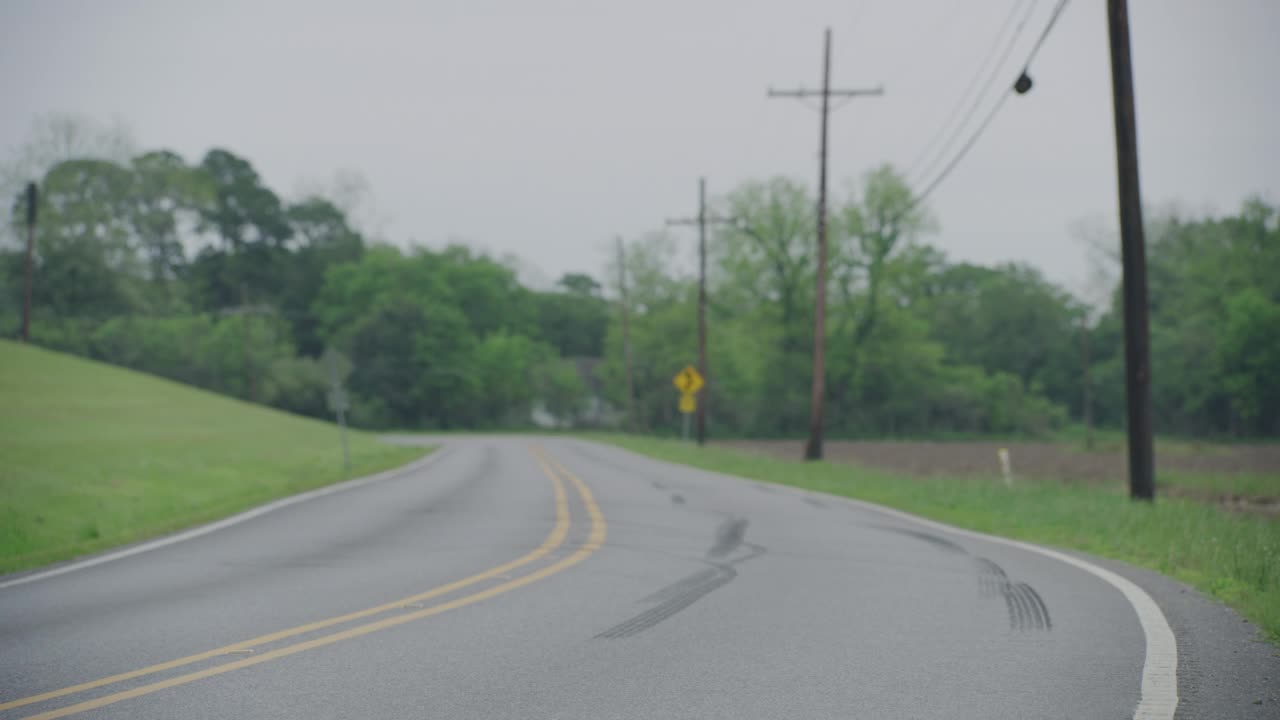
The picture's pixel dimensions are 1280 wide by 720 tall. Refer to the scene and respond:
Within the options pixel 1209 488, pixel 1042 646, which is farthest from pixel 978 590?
pixel 1209 488

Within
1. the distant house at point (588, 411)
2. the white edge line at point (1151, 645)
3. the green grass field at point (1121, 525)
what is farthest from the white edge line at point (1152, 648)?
the distant house at point (588, 411)

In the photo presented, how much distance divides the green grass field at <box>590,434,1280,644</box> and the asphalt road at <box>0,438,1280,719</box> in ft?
1.57

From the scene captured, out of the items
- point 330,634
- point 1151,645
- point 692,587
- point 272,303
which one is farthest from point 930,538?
point 272,303

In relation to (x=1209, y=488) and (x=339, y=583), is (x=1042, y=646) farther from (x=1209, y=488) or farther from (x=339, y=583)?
(x=1209, y=488)

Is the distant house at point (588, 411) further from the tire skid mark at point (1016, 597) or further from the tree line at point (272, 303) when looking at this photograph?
the tire skid mark at point (1016, 597)

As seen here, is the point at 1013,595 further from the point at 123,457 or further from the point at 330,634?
the point at 123,457

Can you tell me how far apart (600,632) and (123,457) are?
18546 mm

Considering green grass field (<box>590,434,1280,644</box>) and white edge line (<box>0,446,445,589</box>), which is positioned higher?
green grass field (<box>590,434,1280,644</box>)

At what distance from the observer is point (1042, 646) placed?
557 centimetres

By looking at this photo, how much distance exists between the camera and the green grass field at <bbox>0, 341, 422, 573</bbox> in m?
12.1

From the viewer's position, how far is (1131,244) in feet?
45.9

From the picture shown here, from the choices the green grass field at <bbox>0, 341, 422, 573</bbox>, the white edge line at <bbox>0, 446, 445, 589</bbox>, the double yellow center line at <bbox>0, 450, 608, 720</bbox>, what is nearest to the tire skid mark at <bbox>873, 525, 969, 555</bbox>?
the double yellow center line at <bbox>0, 450, 608, 720</bbox>

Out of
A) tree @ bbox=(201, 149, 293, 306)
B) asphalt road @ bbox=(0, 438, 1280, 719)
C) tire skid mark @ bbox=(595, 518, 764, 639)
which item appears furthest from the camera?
tree @ bbox=(201, 149, 293, 306)

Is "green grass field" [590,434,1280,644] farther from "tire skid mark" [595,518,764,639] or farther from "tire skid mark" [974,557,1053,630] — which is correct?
"tire skid mark" [595,518,764,639]
